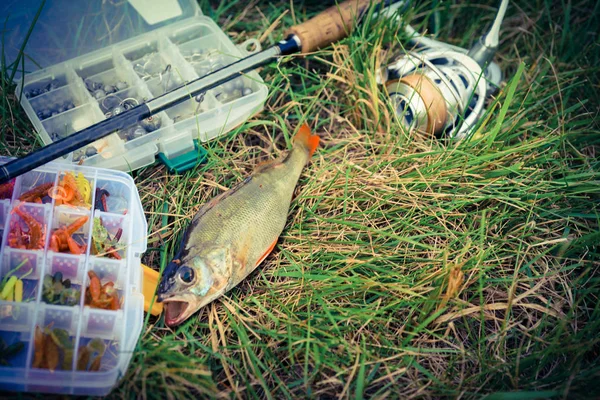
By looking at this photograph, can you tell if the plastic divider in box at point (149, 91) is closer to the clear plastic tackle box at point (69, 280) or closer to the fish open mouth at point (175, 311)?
the clear plastic tackle box at point (69, 280)

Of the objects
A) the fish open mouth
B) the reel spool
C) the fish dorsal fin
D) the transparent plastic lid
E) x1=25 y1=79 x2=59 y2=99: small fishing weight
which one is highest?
the transparent plastic lid

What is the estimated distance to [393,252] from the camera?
2.56m

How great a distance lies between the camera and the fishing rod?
2.28m

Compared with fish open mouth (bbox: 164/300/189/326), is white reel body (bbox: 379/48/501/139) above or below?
above

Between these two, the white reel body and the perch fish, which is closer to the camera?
the perch fish

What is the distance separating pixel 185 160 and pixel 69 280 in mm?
918

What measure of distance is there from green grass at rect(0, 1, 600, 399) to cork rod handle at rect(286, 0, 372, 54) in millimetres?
104

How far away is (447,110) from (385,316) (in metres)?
1.21

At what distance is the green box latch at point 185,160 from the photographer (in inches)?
111

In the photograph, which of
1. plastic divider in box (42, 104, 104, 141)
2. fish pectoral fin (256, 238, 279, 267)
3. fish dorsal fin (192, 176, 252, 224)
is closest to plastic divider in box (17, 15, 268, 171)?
plastic divider in box (42, 104, 104, 141)

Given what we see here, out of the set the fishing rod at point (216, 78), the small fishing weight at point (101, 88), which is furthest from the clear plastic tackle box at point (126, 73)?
the fishing rod at point (216, 78)

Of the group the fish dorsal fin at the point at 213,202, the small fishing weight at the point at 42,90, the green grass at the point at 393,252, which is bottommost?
the green grass at the point at 393,252

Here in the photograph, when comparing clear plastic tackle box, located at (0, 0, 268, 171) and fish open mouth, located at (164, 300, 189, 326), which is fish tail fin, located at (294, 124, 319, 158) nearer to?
clear plastic tackle box, located at (0, 0, 268, 171)

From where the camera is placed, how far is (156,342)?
227 cm
